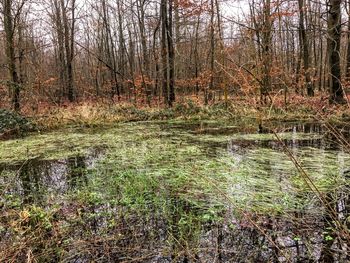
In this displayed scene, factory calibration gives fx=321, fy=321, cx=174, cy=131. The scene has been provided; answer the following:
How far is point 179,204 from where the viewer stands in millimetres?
3543

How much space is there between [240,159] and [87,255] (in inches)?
128

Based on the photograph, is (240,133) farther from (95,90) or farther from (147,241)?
(95,90)

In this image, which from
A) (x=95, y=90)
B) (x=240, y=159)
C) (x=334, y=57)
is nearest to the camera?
(x=240, y=159)

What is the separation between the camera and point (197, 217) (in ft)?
10.4

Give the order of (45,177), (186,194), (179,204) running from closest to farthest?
1. (179,204)
2. (186,194)
3. (45,177)

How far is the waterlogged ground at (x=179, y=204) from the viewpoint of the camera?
2.55 metres

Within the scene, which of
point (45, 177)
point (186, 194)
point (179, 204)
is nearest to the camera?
point (179, 204)

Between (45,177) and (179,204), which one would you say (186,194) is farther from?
(45,177)

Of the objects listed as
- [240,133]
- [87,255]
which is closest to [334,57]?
[240,133]

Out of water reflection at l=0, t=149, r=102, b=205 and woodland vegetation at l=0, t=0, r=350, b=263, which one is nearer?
woodland vegetation at l=0, t=0, r=350, b=263

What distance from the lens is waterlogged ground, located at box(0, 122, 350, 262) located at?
255cm

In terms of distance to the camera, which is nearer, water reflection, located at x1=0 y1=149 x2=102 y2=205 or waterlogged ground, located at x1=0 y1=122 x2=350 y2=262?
waterlogged ground, located at x1=0 y1=122 x2=350 y2=262

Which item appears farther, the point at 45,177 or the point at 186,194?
the point at 45,177

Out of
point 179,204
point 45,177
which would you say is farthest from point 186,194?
point 45,177
